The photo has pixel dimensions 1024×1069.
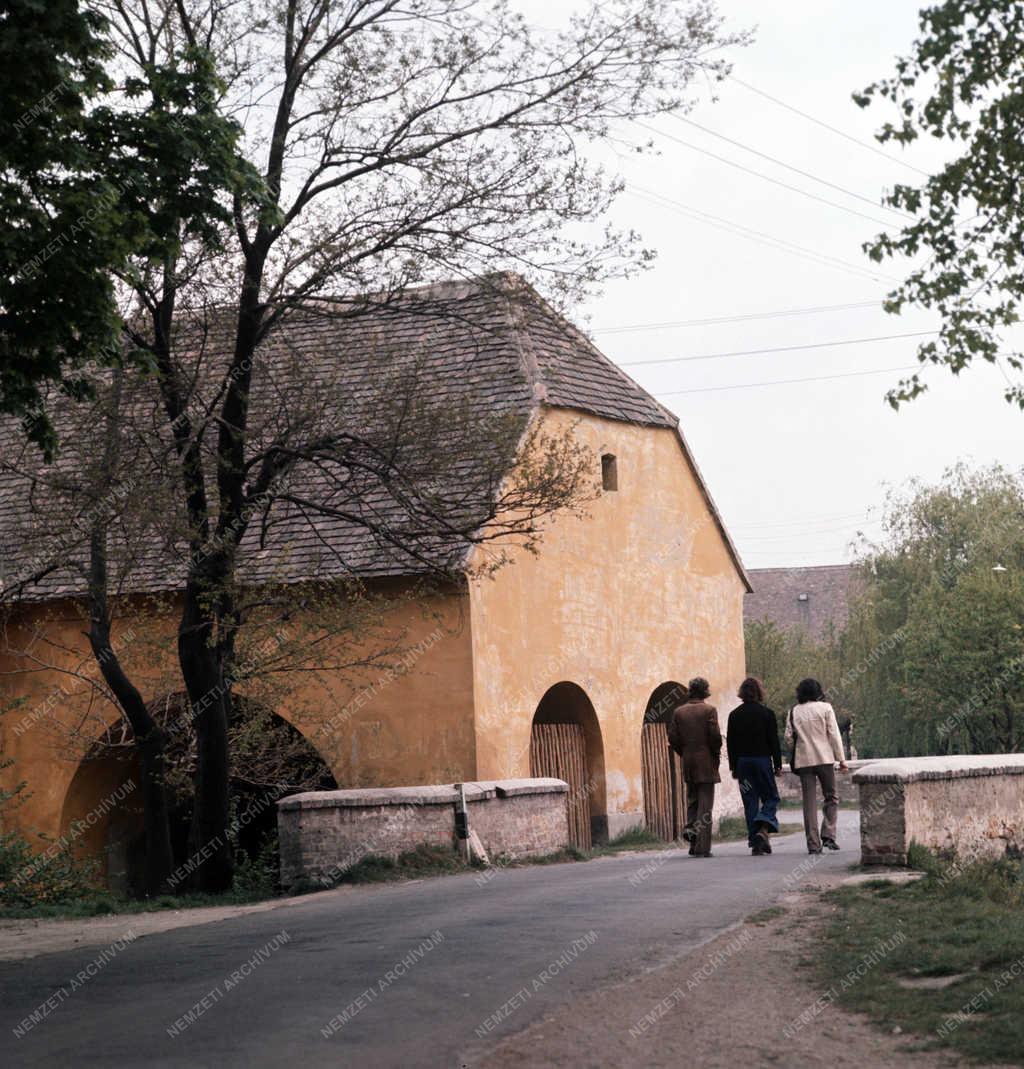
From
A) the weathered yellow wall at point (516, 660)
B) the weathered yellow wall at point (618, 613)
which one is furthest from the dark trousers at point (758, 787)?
the weathered yellow wall at point (618, 613)

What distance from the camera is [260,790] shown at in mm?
23484

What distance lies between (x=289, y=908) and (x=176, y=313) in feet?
25.1

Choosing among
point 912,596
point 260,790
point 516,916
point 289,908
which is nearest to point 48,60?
point 516,916

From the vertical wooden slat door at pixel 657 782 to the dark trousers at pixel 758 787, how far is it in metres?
9.07

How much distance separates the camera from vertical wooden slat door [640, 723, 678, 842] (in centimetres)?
2588

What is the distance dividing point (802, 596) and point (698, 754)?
56487 millimetres

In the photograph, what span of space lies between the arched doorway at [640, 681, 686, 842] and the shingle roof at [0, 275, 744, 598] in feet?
11.2

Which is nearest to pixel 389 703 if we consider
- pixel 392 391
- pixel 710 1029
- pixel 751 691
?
pixel 392 391

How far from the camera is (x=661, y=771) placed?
2650 centimetres

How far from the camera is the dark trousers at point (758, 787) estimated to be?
53.7 ft

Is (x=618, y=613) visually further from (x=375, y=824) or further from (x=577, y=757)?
(x=375, y=824)

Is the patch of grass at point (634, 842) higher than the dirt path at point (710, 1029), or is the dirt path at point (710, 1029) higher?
the dirt path at point (710, 1029)

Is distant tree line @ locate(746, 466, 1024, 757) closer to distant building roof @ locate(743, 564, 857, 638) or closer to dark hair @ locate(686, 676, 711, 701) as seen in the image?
distant building roof @ locate(743, 564, 857, 638)

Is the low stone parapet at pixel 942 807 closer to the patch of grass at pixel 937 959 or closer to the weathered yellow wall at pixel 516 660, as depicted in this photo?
the patch of grass at pixel 937 959
